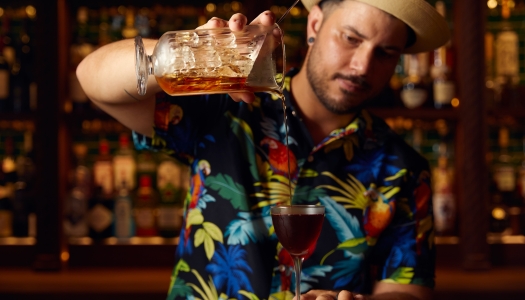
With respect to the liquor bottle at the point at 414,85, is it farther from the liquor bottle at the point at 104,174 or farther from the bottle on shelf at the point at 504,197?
the liquor bottle at the point at 104,174

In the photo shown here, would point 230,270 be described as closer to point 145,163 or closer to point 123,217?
point 123,217

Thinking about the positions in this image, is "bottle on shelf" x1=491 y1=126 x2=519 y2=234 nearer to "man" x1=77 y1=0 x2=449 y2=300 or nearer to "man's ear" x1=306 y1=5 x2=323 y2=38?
"man" x1=77 y1=0 x2=449 y2=300

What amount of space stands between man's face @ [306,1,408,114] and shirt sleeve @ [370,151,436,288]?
0.24m

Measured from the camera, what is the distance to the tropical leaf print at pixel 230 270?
1.52m

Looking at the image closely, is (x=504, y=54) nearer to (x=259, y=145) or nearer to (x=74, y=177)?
(x=259, y=145)

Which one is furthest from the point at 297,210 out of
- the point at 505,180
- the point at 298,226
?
the point at 505,180

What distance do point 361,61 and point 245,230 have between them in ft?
1.55

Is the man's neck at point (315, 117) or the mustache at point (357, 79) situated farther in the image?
the man's neck at point (315, 117)

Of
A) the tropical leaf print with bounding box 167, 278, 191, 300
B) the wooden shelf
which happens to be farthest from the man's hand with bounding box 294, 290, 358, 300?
the wooden shelf

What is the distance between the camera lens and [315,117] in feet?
5.55

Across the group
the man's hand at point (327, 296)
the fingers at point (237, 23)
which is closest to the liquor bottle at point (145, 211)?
the man's hand at point (327, 296)

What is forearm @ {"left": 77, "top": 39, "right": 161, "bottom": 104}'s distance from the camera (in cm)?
136

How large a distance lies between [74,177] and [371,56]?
1.68 metres

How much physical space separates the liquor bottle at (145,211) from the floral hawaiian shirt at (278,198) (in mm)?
1198
